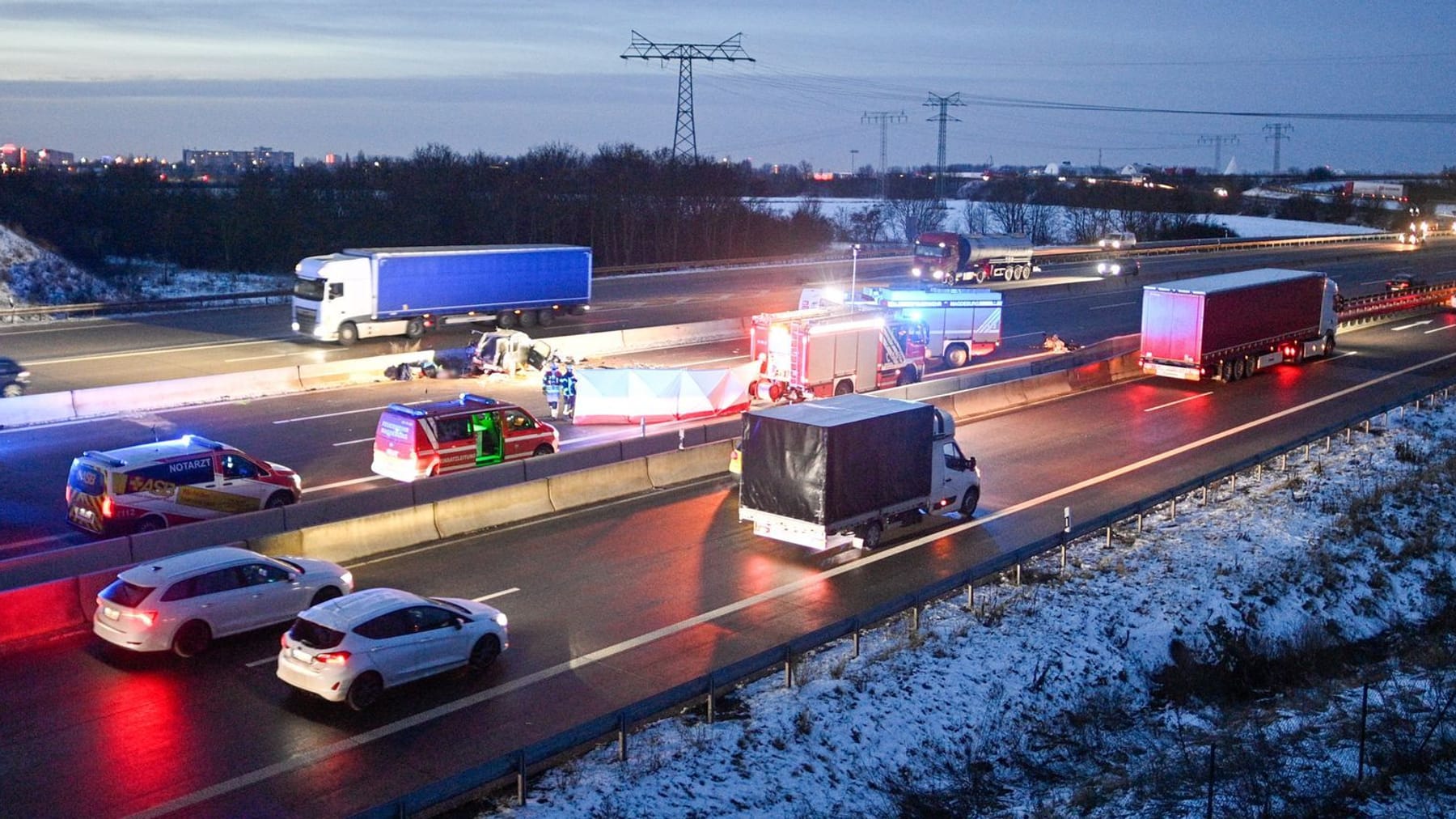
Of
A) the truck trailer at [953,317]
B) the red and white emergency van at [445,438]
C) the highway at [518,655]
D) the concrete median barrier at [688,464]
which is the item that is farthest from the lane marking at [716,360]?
the red and white emergency van at [445,438]

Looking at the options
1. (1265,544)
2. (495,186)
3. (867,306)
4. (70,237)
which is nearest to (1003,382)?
(867,306)

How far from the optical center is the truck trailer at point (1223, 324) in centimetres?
3753

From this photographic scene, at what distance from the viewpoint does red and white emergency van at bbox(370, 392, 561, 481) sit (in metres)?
23.8

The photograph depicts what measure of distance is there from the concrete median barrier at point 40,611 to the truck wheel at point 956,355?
29933mm

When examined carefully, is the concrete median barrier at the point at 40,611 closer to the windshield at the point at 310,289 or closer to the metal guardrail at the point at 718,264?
the windshield at the point at 310,289

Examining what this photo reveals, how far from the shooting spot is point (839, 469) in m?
20.3

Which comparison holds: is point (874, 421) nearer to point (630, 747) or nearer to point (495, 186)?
point (630, 747)

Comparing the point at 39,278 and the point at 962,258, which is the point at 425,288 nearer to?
the point at 39,278

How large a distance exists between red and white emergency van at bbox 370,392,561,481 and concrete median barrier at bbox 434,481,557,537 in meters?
2.10

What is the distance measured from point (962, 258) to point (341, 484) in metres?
45.3

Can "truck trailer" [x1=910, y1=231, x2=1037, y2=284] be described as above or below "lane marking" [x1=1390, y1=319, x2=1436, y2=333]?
above

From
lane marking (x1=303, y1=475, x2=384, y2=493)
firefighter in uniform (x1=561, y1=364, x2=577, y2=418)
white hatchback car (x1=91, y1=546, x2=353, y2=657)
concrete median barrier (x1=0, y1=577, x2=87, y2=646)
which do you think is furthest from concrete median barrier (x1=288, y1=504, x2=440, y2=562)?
firefighter in uniform (x1=561, y1=364, x2=577, y2=418)

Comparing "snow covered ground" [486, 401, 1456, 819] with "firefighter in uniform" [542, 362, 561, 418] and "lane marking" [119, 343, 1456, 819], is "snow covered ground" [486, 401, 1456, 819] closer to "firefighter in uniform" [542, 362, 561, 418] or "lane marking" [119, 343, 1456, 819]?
"lane marking" [119, 343, 1456, 819]

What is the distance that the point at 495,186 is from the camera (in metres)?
91.4
